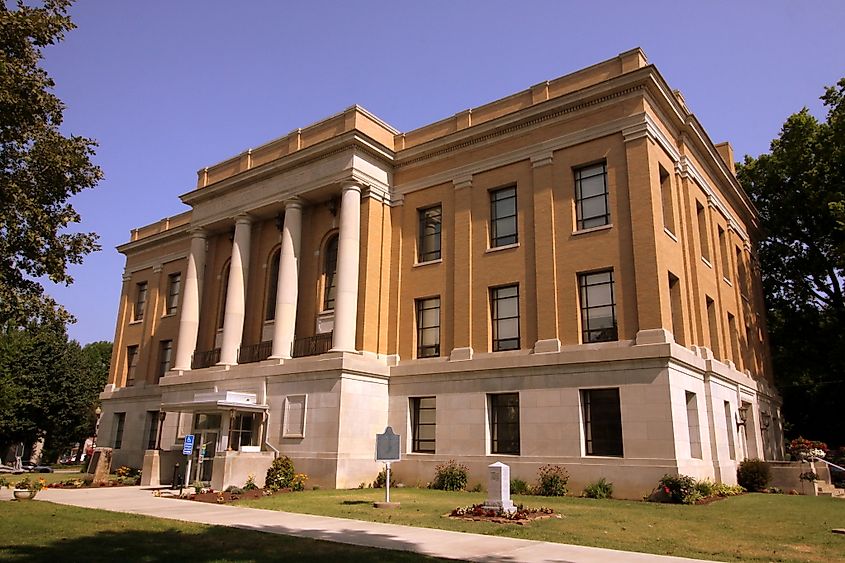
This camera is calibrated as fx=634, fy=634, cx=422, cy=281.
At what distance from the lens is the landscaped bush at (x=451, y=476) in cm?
2420

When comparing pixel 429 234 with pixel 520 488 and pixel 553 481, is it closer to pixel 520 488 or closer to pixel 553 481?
pixel 520 488

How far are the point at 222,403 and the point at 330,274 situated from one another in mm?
8382

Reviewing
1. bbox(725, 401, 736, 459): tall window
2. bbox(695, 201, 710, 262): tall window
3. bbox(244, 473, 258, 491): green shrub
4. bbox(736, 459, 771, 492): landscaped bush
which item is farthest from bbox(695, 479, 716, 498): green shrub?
bbox(244, 473, 258, 491): green shrub

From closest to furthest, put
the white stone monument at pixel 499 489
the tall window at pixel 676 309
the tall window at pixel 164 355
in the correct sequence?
the white stone monument at pixel 499 489, the tall window at pixel 676 309, the tall window at pixel 164 355

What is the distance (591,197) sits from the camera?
25062 mm

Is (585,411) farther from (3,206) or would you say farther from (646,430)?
(3,206)

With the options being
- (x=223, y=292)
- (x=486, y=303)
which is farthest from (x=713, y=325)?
(x=223, y=292)

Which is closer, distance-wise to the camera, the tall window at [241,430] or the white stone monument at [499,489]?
the white stone monument at [499,489]

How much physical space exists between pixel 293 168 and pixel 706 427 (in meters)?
21.7

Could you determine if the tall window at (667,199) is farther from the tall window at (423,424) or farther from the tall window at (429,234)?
the tall window at (423,424)

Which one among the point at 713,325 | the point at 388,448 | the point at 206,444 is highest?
the point at 713,325

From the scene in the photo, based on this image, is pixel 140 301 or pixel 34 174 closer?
pixel 34 174

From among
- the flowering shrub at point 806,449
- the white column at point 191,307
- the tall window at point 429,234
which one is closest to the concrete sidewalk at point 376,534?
the white column at point 191,307

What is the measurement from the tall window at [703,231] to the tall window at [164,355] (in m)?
31.9
